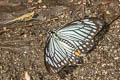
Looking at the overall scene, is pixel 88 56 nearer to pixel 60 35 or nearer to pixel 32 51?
pixel 60 35

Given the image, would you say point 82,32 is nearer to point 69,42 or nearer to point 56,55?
point 69,42

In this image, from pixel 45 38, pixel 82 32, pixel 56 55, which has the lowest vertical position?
pixel 56 55

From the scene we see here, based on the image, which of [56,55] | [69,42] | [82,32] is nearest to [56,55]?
[56,55]

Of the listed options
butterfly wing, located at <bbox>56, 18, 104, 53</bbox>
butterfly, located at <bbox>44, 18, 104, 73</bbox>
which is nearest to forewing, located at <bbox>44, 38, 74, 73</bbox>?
butterfly, located at <bbox>44, 18, 104, 73</bbox>

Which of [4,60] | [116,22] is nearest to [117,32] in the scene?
[116,22]

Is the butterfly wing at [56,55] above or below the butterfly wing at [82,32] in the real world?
below

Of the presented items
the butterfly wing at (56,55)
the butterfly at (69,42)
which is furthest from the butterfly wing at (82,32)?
the butterfly wing at (56,55)

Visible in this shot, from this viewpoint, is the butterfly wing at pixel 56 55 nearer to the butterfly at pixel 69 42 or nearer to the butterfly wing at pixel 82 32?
the butterfly at pixel 69 42

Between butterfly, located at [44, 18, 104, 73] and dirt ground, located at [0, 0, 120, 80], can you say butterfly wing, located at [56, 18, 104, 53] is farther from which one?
dirt ground, located at [0, 0, 120, 80]
